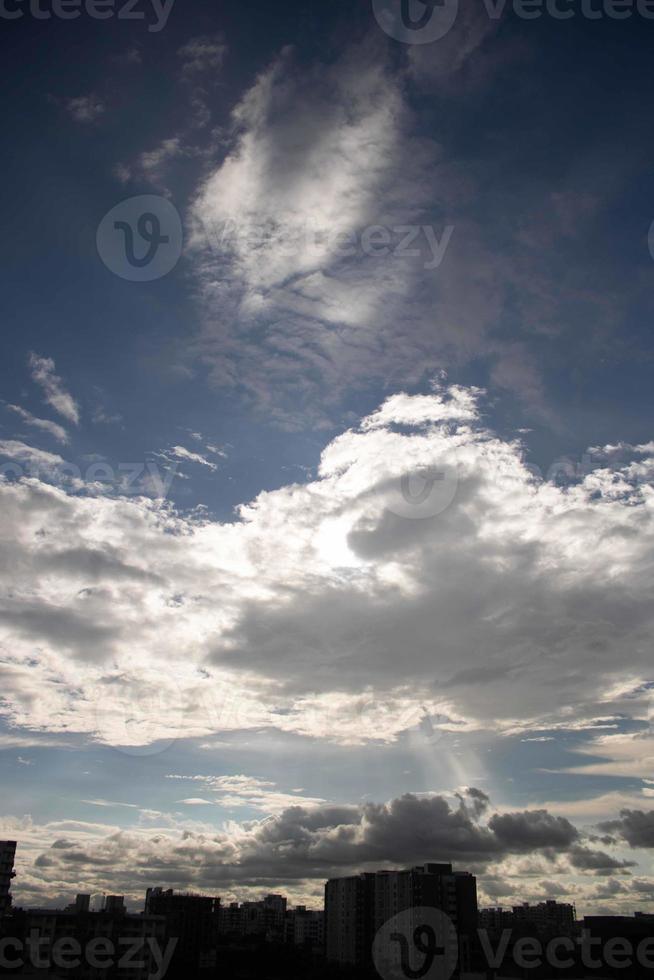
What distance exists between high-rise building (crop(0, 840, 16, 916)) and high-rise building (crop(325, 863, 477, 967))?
61.9m

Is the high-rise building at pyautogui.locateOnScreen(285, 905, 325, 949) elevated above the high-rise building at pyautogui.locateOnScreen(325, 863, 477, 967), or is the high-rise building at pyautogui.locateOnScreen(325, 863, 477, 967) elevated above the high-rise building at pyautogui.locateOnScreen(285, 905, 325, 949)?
the high-rise building at pyautogui.locateOnScreen(325, 863, 477, 967)

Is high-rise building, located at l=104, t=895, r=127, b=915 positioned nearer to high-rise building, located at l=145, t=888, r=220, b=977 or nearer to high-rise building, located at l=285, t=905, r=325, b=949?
high-rise building, located at l=145, t=888, r=220, b=977

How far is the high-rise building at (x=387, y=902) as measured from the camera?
11188 cm

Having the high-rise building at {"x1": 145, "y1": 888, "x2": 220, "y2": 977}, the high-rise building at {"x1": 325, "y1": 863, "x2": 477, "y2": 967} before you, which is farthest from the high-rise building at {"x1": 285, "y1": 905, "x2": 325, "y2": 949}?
the high-rise building at {"x1": 145, "y1": 888, "x2": 220, "y2": 977}

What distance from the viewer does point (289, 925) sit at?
604ft

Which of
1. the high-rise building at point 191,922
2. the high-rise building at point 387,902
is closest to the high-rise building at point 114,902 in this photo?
the high-rise building at point 191,922

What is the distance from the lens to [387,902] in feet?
386

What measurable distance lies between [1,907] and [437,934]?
65488mm

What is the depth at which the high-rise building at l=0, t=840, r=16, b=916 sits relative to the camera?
288 feet

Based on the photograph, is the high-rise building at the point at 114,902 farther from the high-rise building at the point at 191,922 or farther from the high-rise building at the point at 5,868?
the high-rise building at the point at 5,868

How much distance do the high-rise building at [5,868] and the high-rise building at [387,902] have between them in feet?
203

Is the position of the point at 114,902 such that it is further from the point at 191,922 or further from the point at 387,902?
the point at 387,902

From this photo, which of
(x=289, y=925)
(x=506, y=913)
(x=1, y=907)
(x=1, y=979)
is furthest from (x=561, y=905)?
(x=1, y=979)

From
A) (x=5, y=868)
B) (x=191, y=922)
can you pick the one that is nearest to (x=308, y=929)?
(x=191, y=922)
